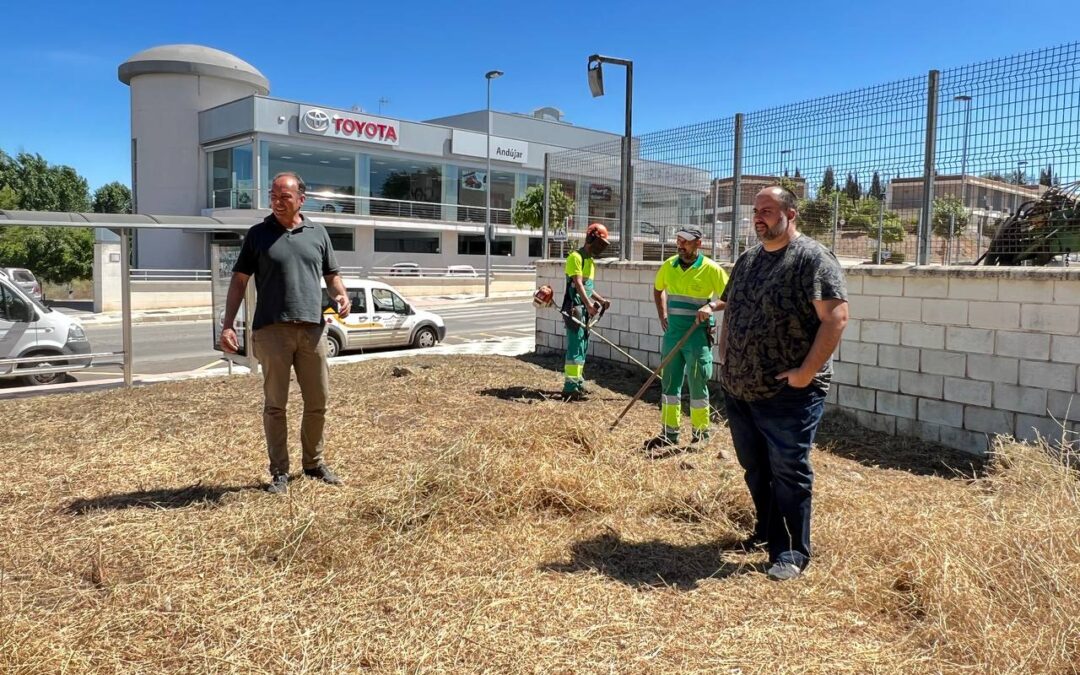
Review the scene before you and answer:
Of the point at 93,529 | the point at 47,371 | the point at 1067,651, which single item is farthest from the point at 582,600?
the point at 47,371

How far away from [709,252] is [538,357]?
337 cm

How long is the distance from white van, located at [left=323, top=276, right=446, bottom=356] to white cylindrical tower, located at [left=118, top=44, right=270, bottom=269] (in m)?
24.9

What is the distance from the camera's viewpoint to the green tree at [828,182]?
773 centimetres

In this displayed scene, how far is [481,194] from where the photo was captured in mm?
42406

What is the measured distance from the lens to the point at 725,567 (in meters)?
3.87

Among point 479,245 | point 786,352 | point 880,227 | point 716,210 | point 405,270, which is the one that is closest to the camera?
point 786,352

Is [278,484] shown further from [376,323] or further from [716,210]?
[376,323]

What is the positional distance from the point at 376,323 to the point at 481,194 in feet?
95.7

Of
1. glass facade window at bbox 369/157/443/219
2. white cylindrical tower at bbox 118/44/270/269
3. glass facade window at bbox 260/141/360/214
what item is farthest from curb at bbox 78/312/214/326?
glass facade window at bbox 369/157/443/219

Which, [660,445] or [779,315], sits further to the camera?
[660,445]

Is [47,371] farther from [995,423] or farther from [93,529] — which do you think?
[995,423]

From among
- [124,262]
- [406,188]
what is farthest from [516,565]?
[406,188]

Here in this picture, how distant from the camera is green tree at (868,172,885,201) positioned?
Result: 7336mm

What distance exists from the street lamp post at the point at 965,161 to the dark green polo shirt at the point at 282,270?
17.7ft
